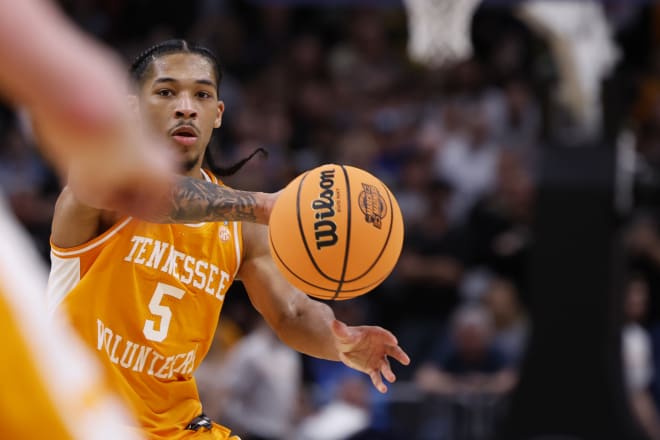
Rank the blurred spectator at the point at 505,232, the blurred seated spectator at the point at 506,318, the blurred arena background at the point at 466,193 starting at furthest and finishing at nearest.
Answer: the blurred spectator at the point at 505,232
the blurred seated spectator at the point at 506,318
the blurred arena background at the point at 466,193

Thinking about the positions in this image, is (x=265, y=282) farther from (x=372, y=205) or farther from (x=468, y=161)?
(x=468, y=161)

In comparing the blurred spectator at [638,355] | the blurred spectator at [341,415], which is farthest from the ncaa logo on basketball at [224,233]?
the blurred spectator at [638,355]

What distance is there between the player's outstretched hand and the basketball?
0.85 ft

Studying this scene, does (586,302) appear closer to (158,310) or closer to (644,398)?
(644,398)

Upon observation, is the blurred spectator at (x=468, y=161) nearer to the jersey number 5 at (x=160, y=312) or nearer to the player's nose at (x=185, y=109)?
the player's nose at (x=185, y=109)

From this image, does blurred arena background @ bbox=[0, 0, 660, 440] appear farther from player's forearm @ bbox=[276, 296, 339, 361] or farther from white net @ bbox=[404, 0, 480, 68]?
player's forearm @ bbox=[276, 296, 339, 361]

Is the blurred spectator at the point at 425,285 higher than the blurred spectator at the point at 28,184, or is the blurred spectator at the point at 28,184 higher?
the blurred spectator at the point at 28,184

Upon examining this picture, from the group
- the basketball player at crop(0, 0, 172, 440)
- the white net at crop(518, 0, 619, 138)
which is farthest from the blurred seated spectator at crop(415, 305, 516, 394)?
the basketball player at crop(0, 0, 172, 440)

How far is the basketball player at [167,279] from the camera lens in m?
3.72

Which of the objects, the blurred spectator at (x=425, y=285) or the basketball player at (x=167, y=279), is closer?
the basketball player at (x=167, y=279)

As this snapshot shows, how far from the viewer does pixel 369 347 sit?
12.8 feet

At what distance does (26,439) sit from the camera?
6.77ft

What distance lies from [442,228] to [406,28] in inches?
135

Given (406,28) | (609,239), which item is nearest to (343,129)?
(406,28)
